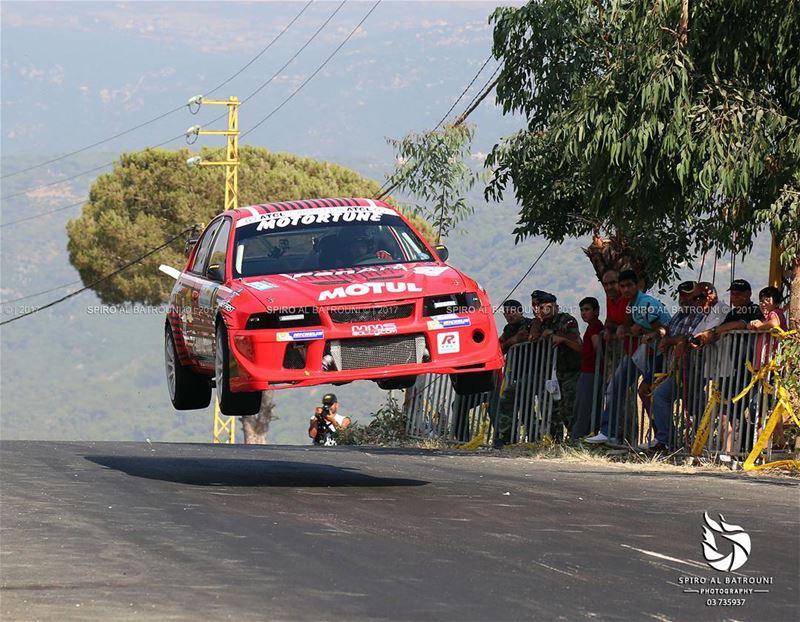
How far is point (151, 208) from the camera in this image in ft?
181

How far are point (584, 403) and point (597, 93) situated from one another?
3788mm

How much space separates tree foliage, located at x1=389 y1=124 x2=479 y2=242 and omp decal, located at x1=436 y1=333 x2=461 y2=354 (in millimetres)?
16936

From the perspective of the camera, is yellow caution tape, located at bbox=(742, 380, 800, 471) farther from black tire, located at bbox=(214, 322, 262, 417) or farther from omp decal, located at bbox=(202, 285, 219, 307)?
omp decal, located at bbox=(202, 285, 219, 307)

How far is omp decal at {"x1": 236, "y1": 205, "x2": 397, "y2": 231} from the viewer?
12820 mm

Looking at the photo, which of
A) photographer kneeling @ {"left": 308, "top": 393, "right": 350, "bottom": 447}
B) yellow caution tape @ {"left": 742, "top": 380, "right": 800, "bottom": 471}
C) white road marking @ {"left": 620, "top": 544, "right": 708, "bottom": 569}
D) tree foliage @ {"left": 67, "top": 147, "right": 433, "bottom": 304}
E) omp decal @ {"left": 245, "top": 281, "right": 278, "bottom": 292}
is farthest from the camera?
tree foliage @ {"left": 67, "top": 147, "right": 433, "bottom": 304}

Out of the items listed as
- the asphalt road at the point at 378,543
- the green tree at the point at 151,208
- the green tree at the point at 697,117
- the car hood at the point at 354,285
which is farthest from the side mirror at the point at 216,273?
the green tree at the point at 151,208

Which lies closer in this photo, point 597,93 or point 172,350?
point 172,350

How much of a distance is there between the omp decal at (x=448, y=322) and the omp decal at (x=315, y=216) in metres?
1.69

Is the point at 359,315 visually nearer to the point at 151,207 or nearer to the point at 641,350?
the point at 641,350

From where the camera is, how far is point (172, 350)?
45.4 ft

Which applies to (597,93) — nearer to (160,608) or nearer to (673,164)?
(673,164)

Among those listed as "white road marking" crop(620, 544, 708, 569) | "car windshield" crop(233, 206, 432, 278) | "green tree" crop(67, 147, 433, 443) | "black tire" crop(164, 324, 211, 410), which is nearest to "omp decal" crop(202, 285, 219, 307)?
"car windshield" crop(233, 206, 432, 278)

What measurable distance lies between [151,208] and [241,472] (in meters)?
41.8

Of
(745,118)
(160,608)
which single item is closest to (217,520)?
(160,608)
